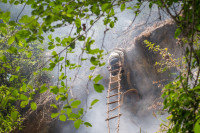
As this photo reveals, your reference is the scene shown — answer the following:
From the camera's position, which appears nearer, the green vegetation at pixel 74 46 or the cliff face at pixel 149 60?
the green vegetation at pixel 74 46

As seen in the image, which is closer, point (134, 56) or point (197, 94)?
point (197, 94)

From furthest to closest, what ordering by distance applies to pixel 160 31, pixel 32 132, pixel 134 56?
pixel 134 56 < pixel 160 31 < pixel 32 132

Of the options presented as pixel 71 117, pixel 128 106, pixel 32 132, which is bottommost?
pixel 71 117

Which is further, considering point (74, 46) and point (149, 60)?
point (149, 60)

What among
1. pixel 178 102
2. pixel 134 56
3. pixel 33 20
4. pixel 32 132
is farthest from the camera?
pixel 134 56

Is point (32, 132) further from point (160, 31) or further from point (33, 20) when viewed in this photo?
point (160, 31)

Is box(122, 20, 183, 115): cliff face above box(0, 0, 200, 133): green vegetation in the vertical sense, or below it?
above

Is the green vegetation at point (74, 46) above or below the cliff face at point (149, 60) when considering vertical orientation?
below

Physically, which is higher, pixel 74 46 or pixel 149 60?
pixel 149 60

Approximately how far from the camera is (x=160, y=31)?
24.8 feet

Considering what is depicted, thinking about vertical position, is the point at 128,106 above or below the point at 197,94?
above

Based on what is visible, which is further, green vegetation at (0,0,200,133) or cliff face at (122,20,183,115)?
cliff face at (122,20,183,115)

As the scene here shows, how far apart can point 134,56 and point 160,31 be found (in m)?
1.86

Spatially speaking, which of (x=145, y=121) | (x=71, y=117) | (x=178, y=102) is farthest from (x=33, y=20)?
(x=145, y=121)
